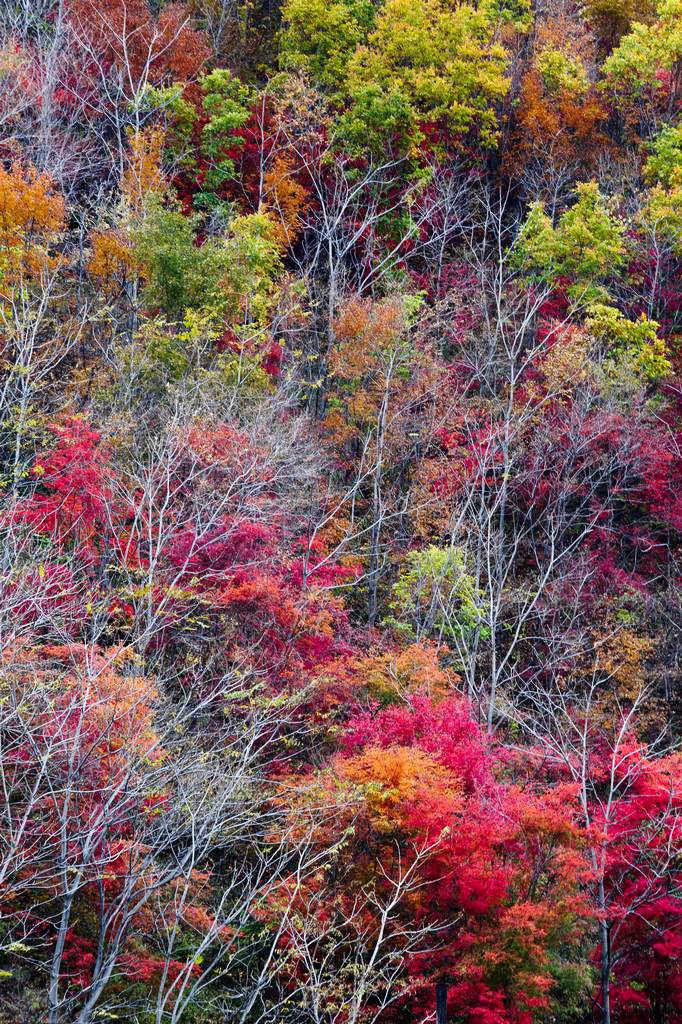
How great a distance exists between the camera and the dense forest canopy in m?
14.1

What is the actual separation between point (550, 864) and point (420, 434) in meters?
12.7

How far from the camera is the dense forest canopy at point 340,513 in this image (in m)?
14.1

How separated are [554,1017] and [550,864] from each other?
11.2 ft

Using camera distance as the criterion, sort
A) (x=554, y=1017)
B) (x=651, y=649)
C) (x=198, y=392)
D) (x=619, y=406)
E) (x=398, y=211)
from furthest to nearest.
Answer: (x=398, y=211)
(x=619, y=406)
(x=651, y=649)
(x=198, y=392)
(x=554, y=1017)

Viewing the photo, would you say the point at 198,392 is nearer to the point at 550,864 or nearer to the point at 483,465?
the point at 483,465

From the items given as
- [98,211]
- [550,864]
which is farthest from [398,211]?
[550,864]

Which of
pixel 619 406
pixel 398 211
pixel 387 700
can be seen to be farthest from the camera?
pixel 398 211

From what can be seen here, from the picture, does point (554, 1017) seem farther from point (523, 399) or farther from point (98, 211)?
point (98, 211)

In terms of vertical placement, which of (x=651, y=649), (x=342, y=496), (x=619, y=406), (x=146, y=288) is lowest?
(x=651, y=649)

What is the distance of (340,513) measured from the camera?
2505 centimetres

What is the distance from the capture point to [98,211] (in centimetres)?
2672

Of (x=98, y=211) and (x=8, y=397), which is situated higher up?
(x=98, y=211)

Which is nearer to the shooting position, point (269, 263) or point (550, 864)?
point (550, 864)

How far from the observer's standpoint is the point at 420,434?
1037 inches
